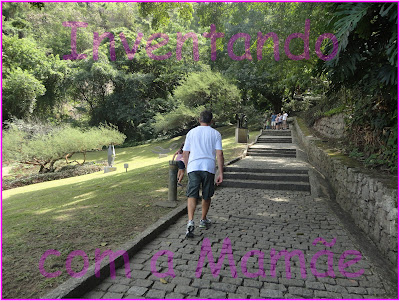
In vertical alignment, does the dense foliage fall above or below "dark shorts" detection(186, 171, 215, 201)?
above

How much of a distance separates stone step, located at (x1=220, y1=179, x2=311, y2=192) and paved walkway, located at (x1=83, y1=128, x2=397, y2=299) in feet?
4.03

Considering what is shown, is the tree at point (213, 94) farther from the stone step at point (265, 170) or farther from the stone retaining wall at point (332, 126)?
the stone step at point (265, 170)

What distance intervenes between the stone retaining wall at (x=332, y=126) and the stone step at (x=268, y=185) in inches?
167

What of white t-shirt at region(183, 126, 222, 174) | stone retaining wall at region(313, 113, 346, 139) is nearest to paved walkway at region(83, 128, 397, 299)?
white t-shirt at region(183, 126, 222, 174)

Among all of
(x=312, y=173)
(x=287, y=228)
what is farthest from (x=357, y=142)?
(x=287, y=228)

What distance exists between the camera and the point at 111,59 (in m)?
28.8

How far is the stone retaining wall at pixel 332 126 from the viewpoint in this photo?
1020 cm

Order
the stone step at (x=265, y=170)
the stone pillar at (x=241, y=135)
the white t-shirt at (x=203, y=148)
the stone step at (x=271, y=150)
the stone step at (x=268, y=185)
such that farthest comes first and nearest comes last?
the stone pillar at (x=241, y=135)
the stone step at (x=271, y=150)
the stone step at (x=265, y=170)
the stone step at (x=268, y=185)
the white t-shirt at (x=203, y=148)

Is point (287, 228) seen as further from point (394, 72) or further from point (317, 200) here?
point (394, 72)

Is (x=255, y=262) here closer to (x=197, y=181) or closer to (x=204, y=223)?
(x=204, y=223)

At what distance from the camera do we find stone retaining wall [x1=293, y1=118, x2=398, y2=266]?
9.93 feet

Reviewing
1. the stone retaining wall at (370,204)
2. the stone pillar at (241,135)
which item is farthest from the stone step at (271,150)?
the stone retaining wall at (370,204)

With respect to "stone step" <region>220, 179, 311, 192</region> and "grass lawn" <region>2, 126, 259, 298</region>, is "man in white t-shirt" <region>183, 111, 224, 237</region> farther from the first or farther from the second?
"stone step" <region>220, 179, 311, 192</region>

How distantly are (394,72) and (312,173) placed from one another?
4349 mm
